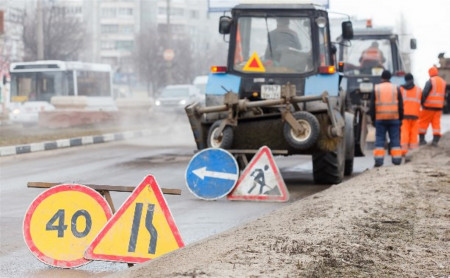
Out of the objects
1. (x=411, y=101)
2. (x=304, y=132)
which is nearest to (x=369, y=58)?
(x=411, y=101)

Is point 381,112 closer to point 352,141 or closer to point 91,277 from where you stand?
point 352,141

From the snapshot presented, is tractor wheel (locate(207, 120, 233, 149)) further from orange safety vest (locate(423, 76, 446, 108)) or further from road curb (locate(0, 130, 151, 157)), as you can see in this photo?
road curb (locate(0, 130, 151, 157))

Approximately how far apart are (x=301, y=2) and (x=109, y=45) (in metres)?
110

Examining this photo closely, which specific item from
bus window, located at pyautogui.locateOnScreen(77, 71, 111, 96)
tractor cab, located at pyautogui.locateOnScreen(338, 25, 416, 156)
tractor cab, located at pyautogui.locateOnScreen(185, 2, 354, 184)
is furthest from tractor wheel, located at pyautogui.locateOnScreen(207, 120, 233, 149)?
bus window, located at pyautogui.locateOnScreen(77, 71, 111, 96)

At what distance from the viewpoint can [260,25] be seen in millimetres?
14172

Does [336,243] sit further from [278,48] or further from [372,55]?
[372,55]

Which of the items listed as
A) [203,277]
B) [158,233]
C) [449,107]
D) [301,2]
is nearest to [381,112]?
[301,2]

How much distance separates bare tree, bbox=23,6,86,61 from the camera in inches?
1962

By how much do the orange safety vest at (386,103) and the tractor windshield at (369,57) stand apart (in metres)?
6.69

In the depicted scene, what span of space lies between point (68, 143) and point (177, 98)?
18237mm

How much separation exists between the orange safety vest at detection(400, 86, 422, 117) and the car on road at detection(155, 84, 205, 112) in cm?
2394

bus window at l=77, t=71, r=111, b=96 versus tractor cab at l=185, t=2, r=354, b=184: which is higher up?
tractor cab at l=185, t=2, r=354, b=184

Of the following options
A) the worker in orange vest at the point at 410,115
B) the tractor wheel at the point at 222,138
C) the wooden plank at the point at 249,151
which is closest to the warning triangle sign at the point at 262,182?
the wooden plank at the point at 249,151

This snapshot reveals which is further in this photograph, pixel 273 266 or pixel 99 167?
pixel 99 167
